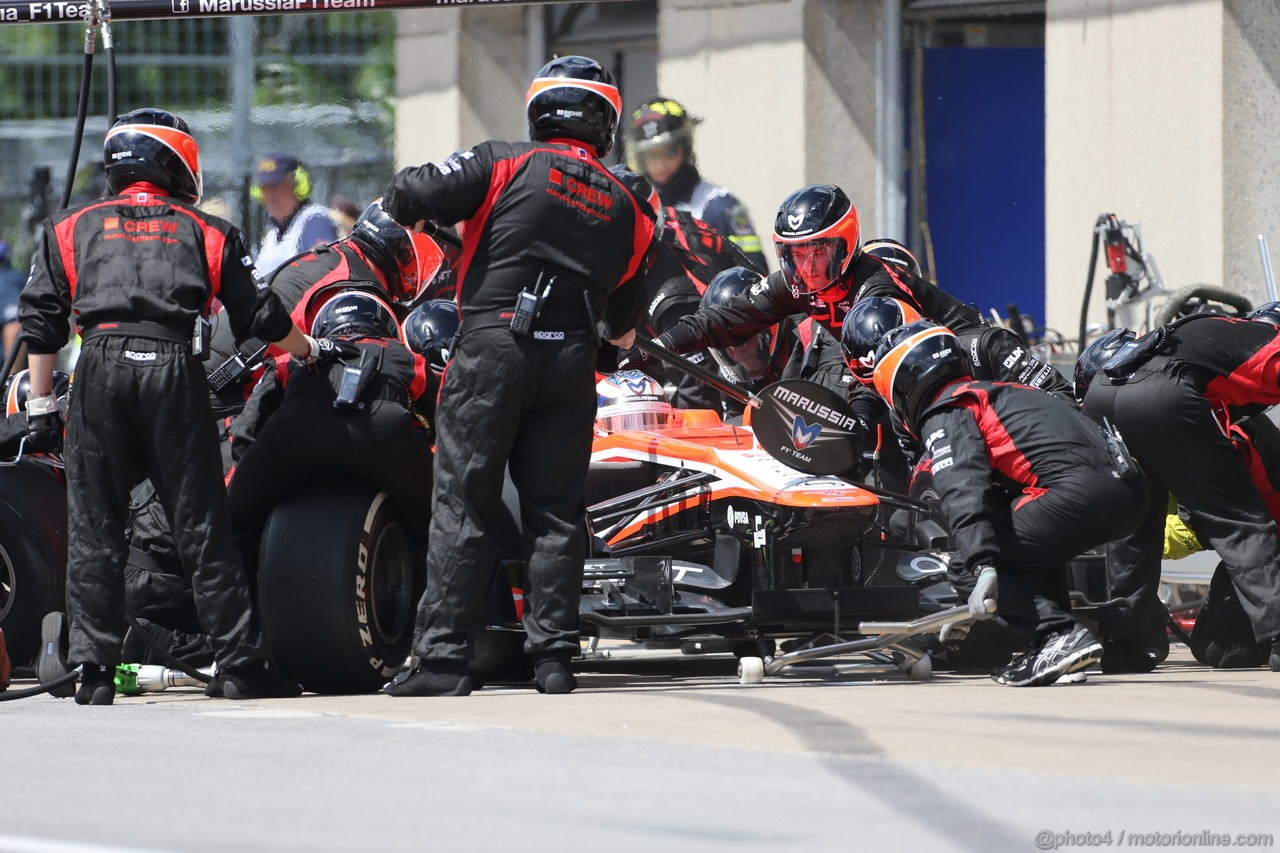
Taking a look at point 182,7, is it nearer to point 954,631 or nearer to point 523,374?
point 523,374

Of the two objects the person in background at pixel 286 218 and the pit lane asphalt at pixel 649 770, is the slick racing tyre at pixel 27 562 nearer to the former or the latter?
the pit lane asphalt at pixel 649 770

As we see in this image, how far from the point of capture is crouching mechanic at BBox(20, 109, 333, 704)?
7.03 metres

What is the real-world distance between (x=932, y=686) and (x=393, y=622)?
1903 mm

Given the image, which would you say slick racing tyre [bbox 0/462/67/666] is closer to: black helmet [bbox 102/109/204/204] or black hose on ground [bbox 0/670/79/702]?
black hose on ground [bbox 0/670/79/702]

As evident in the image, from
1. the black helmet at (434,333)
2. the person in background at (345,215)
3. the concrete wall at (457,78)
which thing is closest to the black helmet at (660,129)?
the person in background at (345,215)

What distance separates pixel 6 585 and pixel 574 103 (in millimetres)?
2981

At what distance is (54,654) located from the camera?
7.48 metres

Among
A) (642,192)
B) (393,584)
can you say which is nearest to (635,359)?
(642,192)

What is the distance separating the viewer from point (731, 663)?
8695mm

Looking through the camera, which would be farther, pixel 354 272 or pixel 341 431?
pixel 354 272

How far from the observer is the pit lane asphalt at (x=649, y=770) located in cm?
411

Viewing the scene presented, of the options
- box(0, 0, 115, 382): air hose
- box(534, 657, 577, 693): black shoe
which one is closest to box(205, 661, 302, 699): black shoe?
box(534, 657, 577, 693): black shoe

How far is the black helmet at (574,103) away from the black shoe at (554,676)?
1788 mm

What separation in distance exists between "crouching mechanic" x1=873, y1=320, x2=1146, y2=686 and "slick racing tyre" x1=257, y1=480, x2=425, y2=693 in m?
1.96
